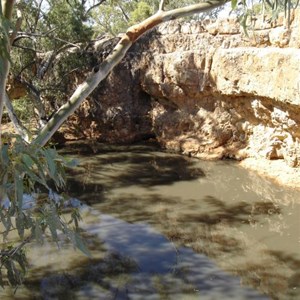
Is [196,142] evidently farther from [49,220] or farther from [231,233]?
[49,220]

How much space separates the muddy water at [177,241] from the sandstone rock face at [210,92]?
101 cm

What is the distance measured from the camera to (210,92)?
912 cm

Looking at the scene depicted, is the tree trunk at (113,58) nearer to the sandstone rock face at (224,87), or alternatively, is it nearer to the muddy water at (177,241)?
the muddy water at (177,241)

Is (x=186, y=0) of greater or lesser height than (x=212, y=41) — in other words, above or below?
above

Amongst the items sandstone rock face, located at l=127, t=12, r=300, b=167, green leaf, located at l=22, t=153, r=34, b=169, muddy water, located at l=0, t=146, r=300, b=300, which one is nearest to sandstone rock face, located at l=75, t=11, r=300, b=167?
sandstone rock face, located at l=127, t=12, r=300, b=167

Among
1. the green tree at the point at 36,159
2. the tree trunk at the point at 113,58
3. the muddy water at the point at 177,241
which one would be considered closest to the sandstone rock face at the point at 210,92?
the muddy water at the point at 177,241

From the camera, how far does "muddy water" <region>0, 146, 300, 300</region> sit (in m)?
4.19

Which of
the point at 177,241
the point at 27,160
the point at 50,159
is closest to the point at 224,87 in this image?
the point at 177,241

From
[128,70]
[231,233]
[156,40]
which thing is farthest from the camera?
[128,70]

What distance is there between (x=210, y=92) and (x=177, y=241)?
15.1ft

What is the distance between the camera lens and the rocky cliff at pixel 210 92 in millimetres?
7171

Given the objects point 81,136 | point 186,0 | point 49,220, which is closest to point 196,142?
point 81,136

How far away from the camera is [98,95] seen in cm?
1100

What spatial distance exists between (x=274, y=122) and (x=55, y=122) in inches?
212
